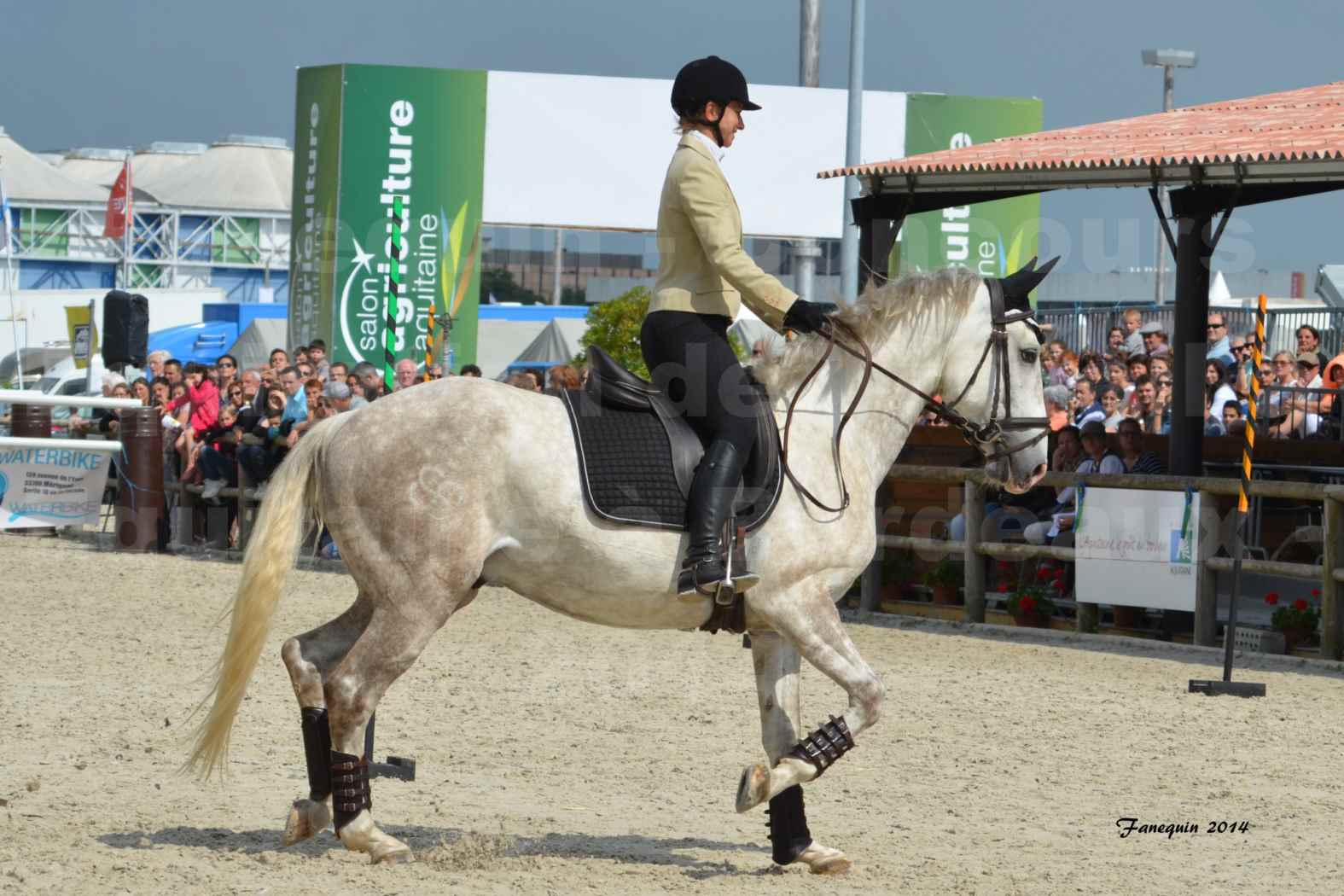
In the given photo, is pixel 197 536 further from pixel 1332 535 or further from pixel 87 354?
pixel 1332 535

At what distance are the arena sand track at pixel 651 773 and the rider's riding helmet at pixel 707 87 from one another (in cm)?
259

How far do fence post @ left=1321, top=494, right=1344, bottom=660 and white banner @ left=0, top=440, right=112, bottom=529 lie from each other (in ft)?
38.4

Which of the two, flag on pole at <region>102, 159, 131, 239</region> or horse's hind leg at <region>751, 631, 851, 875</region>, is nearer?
horse's hind leg at <region>751, 631, 851, 875</region>

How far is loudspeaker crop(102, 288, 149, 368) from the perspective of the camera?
1714 cm

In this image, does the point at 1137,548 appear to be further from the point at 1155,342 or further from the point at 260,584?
the point at 260,584

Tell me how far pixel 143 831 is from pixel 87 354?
54.2 ft

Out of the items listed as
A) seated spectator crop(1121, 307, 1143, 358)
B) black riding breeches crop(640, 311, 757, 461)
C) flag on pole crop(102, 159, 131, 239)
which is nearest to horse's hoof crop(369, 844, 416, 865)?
black riding breeches crop(640, 311, 757, 461)

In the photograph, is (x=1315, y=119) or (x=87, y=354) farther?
(x=87, y=354)

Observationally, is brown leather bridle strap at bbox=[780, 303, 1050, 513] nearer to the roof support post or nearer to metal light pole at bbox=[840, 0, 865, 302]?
the roof support post

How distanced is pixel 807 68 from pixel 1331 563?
13967mm

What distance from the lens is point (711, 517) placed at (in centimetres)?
587

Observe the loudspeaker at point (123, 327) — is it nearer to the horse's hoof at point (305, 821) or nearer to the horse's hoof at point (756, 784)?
the horse's hoof at point (305, 821)

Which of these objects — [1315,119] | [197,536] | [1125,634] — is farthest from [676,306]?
[197,536]

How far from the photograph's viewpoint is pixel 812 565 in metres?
6.02
